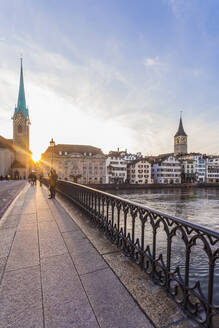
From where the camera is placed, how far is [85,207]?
6.02m

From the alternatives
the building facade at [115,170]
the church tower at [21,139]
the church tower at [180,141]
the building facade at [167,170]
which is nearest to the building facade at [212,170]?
the building facade at [167,170]

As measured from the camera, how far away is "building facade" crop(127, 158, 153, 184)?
76.4m

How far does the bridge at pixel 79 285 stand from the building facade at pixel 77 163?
6587cm

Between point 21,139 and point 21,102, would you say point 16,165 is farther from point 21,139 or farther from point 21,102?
point 21,102

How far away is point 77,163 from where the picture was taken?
72.5 meters

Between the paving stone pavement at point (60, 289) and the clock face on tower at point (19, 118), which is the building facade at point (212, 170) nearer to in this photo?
the clock face on tower at point (19, 118)

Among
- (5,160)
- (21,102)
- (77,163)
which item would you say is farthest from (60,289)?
(21,102)

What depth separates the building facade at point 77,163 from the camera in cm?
7069

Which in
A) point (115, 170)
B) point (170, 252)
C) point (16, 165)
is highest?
point (16, 165)

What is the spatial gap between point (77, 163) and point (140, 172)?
86.2 feet

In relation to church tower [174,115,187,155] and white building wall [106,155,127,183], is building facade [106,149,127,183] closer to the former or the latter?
white building wall [106,155,127,183]

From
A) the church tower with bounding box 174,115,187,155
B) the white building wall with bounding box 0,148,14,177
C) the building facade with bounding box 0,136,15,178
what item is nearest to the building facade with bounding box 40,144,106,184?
the building facade with bounding box 0,136,15,178

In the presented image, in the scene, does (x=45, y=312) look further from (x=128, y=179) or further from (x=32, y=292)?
(x=128, y=179)

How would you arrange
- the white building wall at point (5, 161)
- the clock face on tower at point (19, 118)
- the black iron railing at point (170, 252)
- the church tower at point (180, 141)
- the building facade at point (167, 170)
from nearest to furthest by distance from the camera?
the black iron railing at point (170, 252) → the white building wall at point (5, 161) → the clock face on tower at point (19, 118) → the building facade at point (167, 170) → the church tower at point (180, 141)
